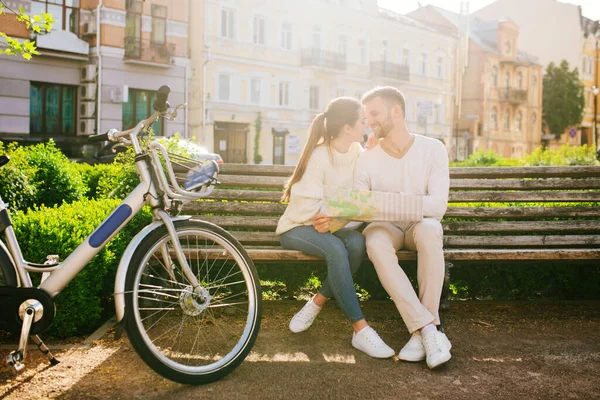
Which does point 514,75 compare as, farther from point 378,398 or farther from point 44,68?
point 378,398

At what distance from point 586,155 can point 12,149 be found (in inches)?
604

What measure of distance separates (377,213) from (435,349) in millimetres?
917

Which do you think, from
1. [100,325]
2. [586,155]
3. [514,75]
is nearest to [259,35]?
[586,155]

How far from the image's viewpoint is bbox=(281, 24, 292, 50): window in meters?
A: 36.3

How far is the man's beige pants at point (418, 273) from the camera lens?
4.03 m

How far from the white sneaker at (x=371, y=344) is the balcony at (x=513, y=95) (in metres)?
52.0

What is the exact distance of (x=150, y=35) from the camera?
92.9 ft

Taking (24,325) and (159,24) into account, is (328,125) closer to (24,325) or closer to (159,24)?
(24,325)

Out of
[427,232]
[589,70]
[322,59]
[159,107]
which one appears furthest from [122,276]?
[589,70]

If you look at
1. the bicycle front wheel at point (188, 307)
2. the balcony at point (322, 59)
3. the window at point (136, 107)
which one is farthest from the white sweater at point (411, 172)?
the balcony at point (322, 59)

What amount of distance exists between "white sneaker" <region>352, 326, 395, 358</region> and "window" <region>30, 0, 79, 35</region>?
2349 cm

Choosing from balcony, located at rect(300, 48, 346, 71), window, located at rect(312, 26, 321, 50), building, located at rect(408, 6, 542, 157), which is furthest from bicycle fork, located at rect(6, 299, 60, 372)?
building, located at rect(408, 6, 542, 157)

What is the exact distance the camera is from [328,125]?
176 inches

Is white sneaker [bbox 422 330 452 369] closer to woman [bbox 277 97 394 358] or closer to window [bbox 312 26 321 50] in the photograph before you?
woman [bbox 277 97 394 358]
